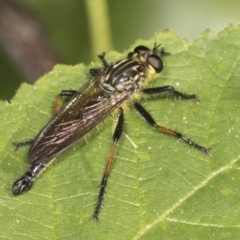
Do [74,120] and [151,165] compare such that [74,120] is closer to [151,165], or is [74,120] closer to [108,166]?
[108,166]

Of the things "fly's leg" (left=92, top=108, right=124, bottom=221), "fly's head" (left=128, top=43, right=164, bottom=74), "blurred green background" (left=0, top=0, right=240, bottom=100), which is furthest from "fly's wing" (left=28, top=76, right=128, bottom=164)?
"blurred green background" (left=0, top=0, right=240, bottom=100)

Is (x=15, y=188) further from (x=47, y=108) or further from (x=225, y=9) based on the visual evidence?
(x=225, y=9)

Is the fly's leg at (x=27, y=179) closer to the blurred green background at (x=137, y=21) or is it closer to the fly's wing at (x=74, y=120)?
the fly's wing at (x=74, y=120)

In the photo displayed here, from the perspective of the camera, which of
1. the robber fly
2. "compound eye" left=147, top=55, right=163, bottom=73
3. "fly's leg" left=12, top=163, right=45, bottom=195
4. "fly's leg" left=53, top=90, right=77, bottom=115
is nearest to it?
"fly's leg" left=12, top=163, right=45, bottom=195

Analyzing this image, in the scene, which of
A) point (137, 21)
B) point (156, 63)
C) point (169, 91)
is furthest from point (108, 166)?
point (137, 21)

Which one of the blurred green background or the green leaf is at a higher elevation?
the blurred green background

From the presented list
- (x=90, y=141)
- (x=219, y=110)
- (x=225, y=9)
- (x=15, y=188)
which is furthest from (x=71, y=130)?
(x=225, y=9)

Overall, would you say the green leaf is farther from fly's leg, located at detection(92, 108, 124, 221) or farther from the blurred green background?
the blurred green background

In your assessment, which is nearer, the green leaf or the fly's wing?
the green leaf
